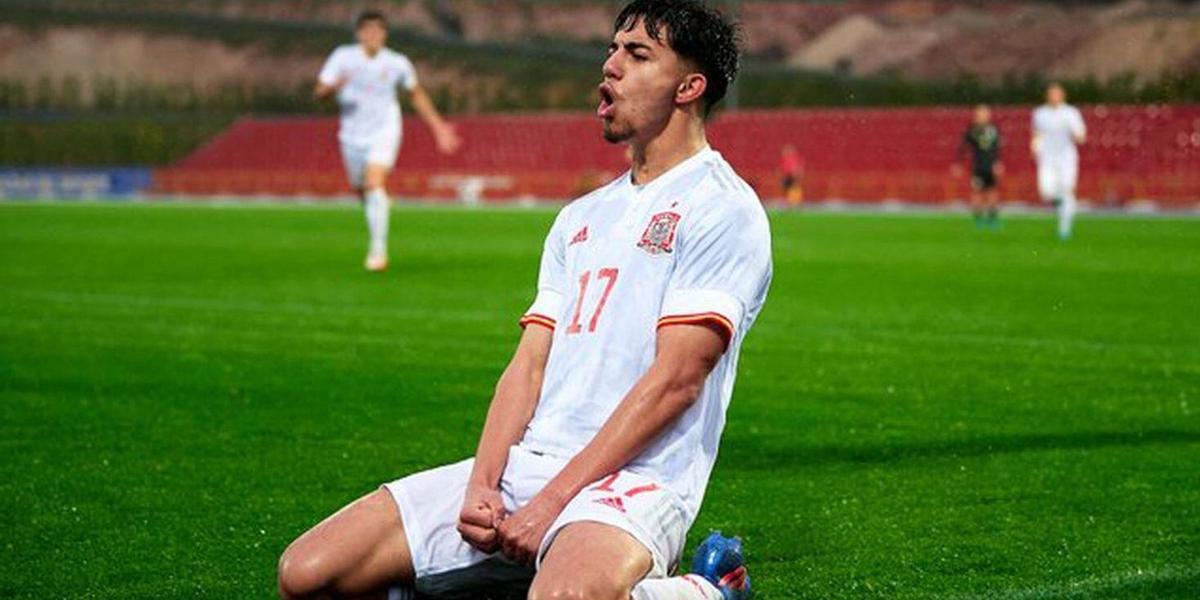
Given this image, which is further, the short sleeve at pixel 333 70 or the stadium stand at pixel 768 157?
the stadium stand at pixel 768 157

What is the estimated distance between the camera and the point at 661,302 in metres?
4.78

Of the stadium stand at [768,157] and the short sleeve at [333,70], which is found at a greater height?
the short sleeve at [333,70]

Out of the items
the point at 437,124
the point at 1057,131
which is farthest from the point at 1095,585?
the point at 1057,131

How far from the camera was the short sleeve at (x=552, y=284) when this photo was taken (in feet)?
16.7

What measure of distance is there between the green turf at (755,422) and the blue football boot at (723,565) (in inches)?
37.2

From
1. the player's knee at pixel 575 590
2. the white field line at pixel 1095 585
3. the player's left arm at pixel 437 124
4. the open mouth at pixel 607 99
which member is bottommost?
the player's left arm at pixel 437 124

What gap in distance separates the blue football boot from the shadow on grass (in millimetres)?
3241

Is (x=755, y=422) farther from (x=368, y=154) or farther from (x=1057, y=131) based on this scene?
(x=1057, y=131)

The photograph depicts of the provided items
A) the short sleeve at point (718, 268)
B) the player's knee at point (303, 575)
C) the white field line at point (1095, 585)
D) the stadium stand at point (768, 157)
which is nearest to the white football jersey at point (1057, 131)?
the stadium stand at point (768, 157)

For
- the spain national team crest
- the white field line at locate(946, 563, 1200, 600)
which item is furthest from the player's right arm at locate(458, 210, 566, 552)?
the white field line at locate(946, 563, 1200, 600)

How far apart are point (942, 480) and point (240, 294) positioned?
10.7 metres

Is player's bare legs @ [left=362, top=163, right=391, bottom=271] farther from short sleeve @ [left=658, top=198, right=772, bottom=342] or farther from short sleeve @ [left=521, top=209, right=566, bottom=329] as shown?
short sleeve @ [left=658, top=198, right=772, bottom=342]

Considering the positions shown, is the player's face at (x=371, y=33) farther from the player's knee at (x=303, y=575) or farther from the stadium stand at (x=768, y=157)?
the stadium stand at (x=768, y=157)

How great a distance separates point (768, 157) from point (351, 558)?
183 ft
